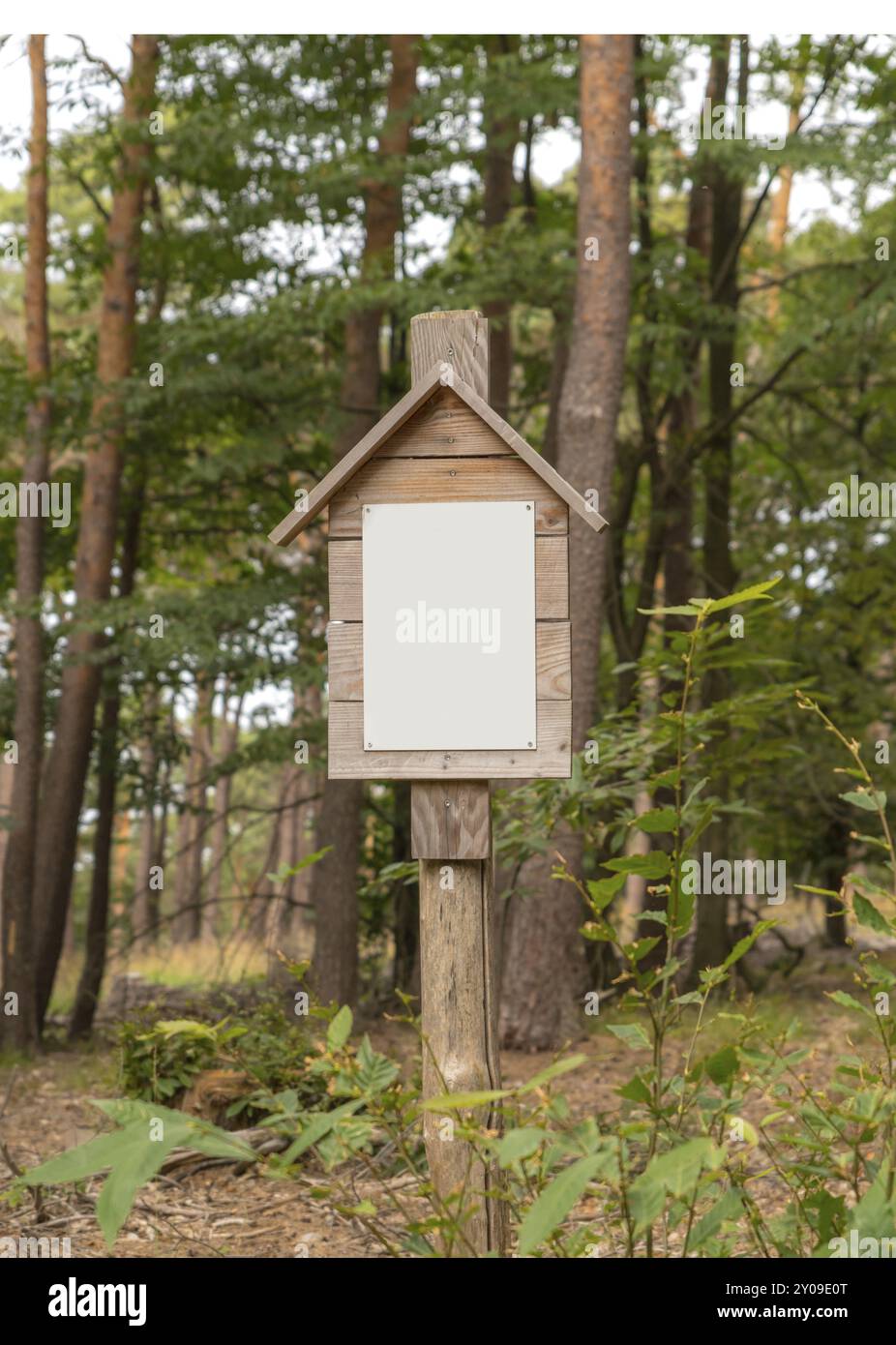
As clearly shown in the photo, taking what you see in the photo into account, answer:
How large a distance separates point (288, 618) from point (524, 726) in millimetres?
7918

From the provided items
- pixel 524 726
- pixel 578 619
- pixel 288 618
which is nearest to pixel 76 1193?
pixel 524 726

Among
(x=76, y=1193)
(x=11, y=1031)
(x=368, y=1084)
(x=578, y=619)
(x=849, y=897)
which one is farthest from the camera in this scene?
(x=11, y=1031)

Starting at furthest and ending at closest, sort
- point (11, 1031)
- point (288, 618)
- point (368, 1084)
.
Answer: point (288, 618), point (11, 1031), point (368, 1084)

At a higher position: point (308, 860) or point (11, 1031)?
point (308, 860)

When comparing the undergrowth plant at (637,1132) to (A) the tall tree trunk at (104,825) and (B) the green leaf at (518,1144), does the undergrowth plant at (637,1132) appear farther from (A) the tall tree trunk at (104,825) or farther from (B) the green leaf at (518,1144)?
(A) the tall tree trunk at (104,825)

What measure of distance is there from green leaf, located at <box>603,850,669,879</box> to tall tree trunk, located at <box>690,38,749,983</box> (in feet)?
25.6

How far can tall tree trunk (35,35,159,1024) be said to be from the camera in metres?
11.2

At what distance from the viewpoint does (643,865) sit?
2.92 metres

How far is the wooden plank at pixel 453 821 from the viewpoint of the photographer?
3.60 meters

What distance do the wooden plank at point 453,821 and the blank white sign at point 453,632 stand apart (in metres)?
0.12

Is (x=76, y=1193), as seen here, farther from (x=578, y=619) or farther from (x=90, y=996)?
(x=90, y=996)

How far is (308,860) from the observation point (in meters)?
2.76
